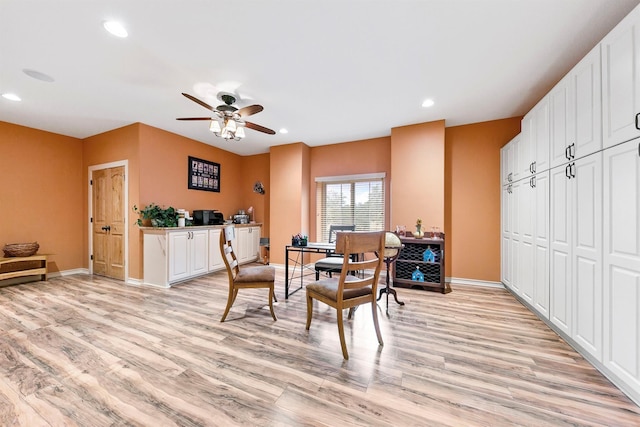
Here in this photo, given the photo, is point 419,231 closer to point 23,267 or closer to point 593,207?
point 593,207

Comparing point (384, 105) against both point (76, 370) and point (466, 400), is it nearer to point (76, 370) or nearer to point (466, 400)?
point (466, 400)

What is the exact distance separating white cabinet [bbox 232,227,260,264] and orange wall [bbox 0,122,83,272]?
10.2 ft

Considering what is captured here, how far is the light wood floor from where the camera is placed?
142cm

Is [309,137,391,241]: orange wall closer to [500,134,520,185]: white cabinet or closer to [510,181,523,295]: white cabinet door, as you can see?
[500,134,520,185]: white cabinet

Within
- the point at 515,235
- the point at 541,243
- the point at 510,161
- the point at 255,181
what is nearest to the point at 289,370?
the point at 541,243

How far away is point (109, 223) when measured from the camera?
14.6ft

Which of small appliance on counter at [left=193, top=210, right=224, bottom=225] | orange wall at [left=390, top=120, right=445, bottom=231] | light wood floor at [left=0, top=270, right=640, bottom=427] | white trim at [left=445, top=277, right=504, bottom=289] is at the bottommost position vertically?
light wood floor at [left=0, top=270, right=640, bottom=427]

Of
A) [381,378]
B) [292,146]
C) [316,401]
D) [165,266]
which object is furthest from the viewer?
[292,146]

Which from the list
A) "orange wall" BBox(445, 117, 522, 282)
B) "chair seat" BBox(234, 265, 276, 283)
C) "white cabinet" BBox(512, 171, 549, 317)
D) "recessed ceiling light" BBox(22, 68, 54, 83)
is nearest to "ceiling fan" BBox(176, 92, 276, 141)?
"recessed ceiling light" BBox(22, 68, 54, 83)

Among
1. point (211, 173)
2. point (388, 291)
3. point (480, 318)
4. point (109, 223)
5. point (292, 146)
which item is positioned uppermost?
point (292, 146)

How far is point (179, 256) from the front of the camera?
4.07 metres

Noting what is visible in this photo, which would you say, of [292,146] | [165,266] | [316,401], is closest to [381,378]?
[316,401]

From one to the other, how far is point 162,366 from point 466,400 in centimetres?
222

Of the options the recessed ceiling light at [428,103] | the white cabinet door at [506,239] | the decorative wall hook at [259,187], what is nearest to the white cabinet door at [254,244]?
the decorative wall hook at [259,187]
